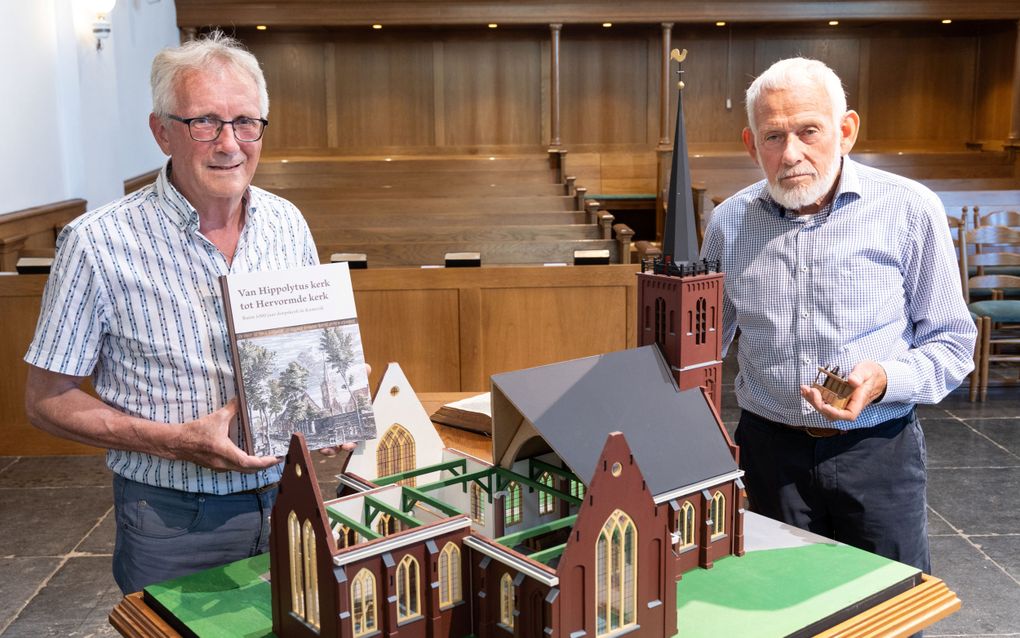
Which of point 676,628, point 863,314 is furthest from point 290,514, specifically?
point 863,314

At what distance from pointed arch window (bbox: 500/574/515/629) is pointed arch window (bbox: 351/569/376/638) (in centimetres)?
21

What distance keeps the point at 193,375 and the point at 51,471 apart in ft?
13.0

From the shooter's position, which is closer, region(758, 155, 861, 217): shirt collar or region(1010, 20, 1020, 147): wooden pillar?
region(758, 155, 861, 217): shirt collar

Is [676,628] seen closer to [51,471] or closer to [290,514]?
[290,514]

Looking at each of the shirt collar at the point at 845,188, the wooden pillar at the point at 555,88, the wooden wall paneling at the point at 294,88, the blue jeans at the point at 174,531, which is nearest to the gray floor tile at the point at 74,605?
the blue jeans at the point at 174,531

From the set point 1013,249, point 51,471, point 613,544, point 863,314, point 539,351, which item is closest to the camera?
point 613,544

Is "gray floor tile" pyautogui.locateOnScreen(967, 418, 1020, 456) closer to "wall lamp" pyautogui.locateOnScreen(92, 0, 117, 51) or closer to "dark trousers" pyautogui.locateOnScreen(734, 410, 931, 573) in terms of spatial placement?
"dark trousers" pyautogui.locateOnScreen(734, 410, 931, 573)

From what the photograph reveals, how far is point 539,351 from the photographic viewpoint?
19.4ft

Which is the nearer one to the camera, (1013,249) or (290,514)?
(290,514)

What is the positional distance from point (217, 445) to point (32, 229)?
20.5 feet

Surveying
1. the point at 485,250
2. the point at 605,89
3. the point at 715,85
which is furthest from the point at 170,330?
the point at 715,85

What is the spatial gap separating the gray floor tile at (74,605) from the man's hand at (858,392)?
2.80 metres

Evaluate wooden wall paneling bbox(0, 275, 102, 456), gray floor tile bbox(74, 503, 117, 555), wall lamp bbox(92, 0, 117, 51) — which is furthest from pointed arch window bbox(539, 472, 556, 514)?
wall lamp bbox(92, 0, 117, 51)

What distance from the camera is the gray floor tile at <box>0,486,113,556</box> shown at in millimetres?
4500
